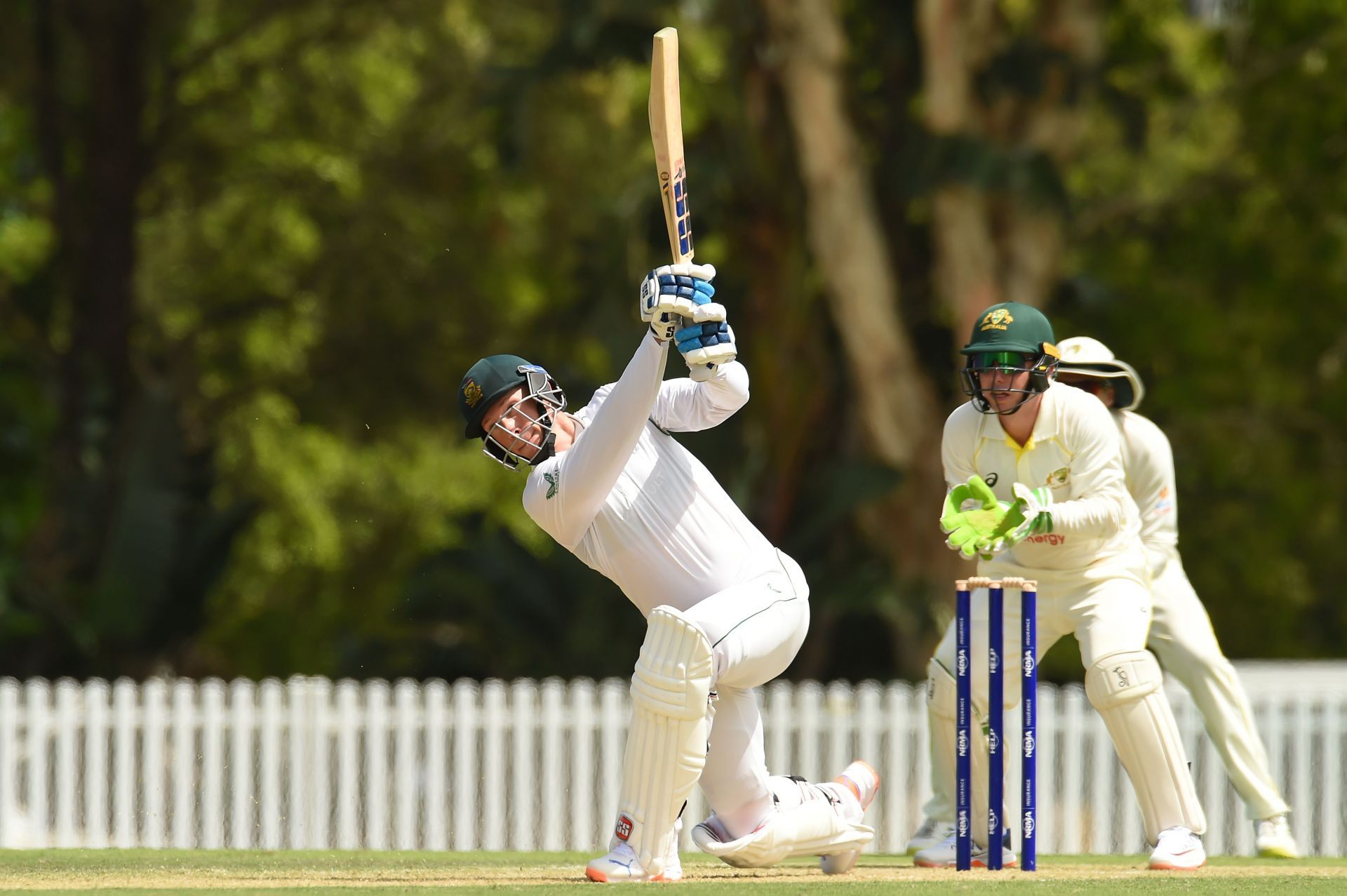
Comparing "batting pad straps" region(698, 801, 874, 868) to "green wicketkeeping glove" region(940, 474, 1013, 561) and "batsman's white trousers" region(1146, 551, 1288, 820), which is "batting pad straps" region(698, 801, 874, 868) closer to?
"green wicketkeeping glove" region(940, 474, 1013, 561)

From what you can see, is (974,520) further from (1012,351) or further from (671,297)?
(671,297)

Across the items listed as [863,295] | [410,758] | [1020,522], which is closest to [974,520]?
[1020,522]

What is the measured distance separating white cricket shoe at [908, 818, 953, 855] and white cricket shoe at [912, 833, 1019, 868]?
0.23 feet

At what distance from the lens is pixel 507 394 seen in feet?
17.1

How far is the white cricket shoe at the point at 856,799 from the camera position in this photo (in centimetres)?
564

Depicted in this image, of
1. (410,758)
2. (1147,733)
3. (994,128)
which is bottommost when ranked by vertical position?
(410,758)

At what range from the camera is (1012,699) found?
18.6 ft

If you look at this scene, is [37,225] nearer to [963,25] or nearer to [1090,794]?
[963,25]

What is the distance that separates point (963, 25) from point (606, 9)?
2318 millimetres

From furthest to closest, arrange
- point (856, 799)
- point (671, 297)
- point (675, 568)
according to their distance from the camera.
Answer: point (856, 799), point (675, 568), point (671, 297)

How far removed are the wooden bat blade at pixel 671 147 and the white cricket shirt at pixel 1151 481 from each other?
→ 215cm

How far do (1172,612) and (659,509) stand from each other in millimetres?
2406

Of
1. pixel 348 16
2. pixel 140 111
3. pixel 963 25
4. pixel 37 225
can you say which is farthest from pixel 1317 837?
pixel 37 225

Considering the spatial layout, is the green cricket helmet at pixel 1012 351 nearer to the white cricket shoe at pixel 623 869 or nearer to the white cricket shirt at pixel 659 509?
the white cricket shirt at pixel 659 509
